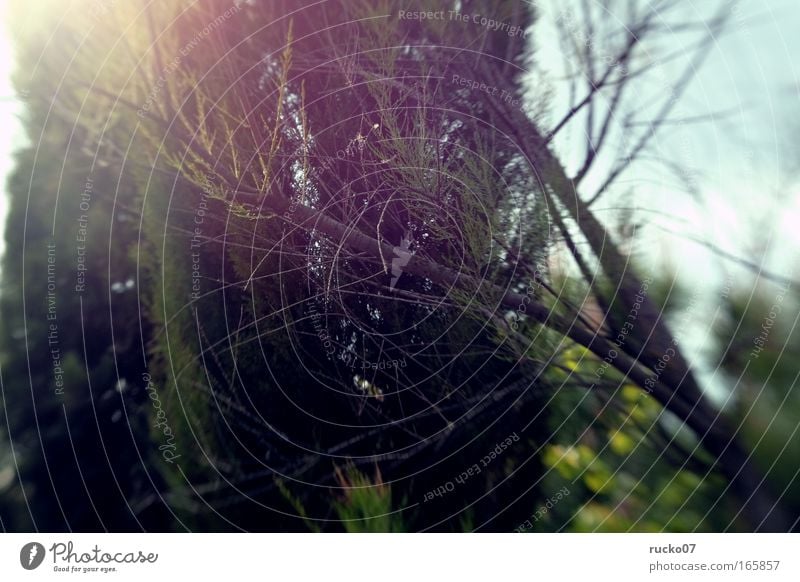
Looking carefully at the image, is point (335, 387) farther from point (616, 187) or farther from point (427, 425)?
point (616, 187)

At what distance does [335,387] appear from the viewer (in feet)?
2.99

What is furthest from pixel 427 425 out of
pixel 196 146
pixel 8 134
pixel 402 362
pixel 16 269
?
pixel 8 134

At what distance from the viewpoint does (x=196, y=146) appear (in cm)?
88

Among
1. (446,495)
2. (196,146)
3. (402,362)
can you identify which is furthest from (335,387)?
(196,146)

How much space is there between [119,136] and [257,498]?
56 centimetres

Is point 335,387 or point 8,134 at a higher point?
point 8,134
